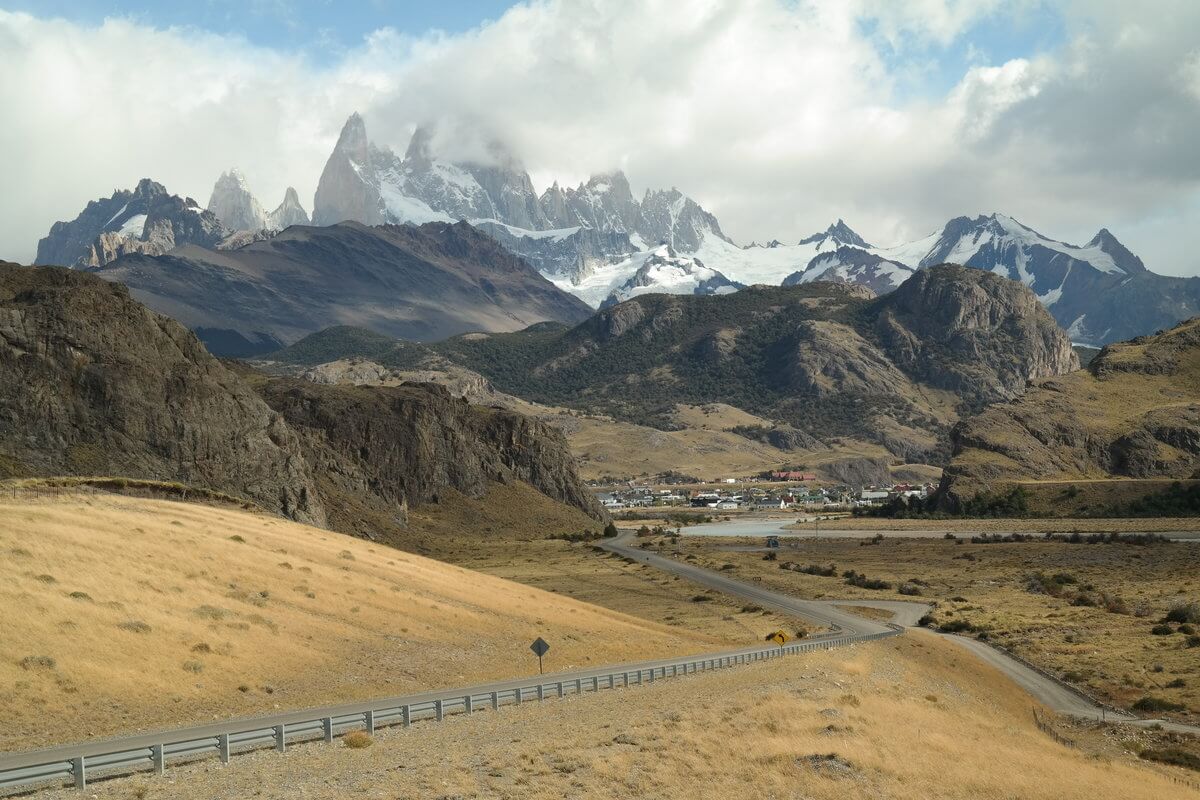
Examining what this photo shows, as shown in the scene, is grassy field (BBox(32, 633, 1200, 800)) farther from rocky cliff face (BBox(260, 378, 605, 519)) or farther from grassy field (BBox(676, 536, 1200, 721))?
rocky cliff face (BBox(260, 378, 605, 519))

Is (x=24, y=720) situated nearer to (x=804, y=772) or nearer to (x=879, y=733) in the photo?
(x=804, y=772)

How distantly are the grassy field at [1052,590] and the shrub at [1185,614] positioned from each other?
1204 mm

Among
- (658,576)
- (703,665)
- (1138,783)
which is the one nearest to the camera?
(1138,783)

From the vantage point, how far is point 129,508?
6181 centimetres

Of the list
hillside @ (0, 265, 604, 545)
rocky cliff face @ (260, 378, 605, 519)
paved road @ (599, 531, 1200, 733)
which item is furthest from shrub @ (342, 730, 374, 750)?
rocky cliff face @ (260, 378, 605, 519)

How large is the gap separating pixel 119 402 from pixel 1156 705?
71.6 meters

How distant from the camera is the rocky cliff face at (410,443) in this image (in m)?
147

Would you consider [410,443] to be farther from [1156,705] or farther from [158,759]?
[158,759]

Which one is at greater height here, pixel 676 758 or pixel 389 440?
pixel 389 440

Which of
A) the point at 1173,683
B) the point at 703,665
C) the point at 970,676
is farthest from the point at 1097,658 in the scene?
the point at 703,665

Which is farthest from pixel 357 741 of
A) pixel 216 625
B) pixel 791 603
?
pixel 791 603

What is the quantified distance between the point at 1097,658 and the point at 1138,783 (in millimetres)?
31864

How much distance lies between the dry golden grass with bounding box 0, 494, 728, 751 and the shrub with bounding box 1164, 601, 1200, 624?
1261 inches

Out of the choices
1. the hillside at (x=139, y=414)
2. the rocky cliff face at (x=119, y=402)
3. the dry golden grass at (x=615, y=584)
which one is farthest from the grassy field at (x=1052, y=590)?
the rocky cliff face at (x=119, y=402)
